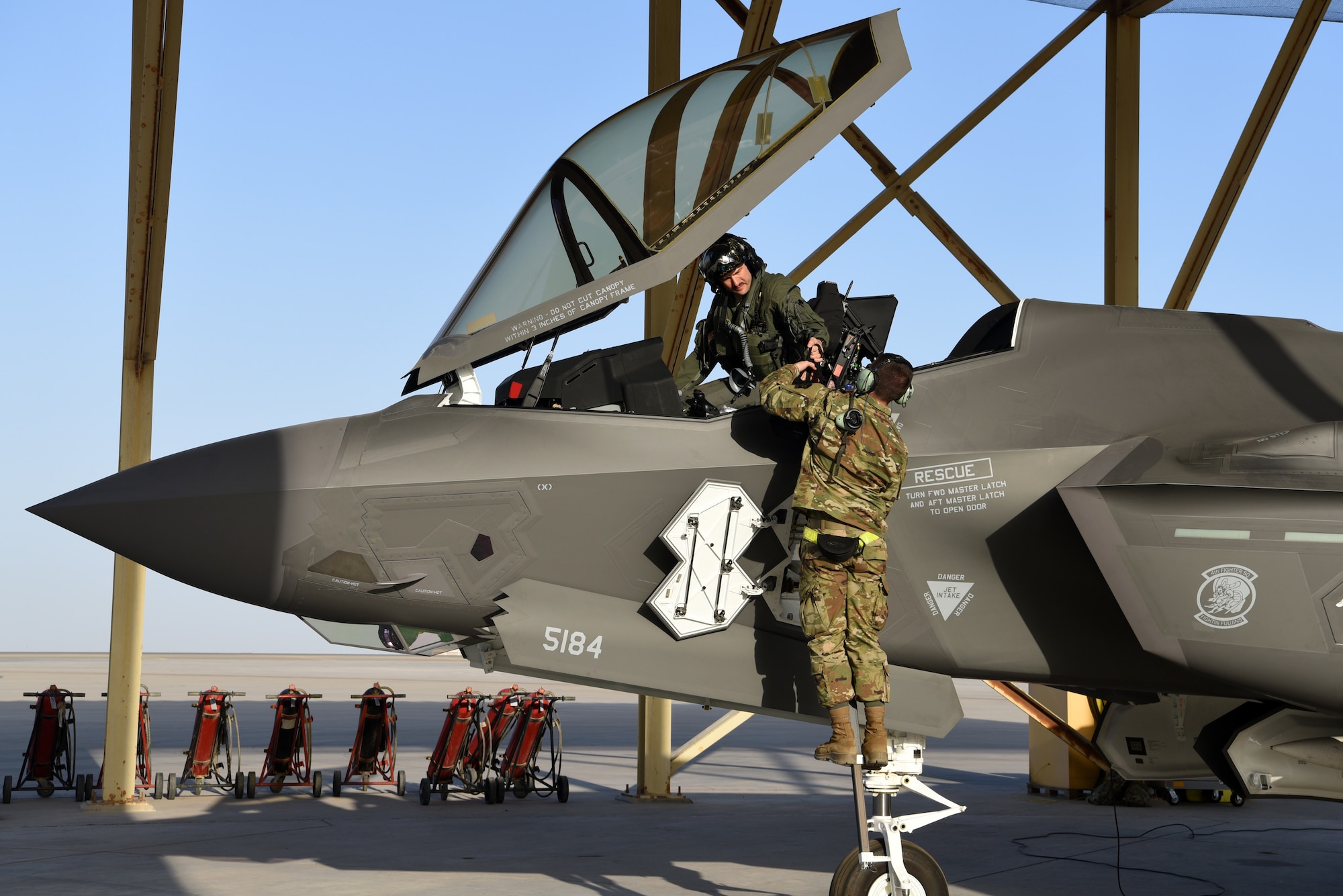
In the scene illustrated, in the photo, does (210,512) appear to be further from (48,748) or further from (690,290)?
(48,748)

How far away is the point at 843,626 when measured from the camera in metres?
4.87

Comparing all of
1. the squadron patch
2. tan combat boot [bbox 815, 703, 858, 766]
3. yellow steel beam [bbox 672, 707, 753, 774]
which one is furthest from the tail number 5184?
yellow steel beam [bbox 672, 707, 753, 774]

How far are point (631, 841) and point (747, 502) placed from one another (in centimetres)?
440

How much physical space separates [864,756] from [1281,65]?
9030mm

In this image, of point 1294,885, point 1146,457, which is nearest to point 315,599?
point 1146,457

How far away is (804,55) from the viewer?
5.29 metres

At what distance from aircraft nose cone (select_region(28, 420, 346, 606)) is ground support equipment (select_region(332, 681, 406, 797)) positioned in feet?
22.3

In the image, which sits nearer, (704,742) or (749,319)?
(749,319)

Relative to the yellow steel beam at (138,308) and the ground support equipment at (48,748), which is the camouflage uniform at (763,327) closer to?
the yellow steel beam at (138,308)

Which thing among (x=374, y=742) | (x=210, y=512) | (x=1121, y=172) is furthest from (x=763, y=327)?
(x=1121, y=172)

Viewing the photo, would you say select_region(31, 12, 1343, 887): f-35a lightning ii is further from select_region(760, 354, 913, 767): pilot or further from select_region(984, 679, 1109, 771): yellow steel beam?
select_region(984, 679, 1109, 771): yellow steel beam

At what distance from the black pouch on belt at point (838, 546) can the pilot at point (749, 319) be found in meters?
1.12

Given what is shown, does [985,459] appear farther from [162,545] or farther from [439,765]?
[439,765]

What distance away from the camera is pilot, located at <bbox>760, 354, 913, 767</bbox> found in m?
4.80
